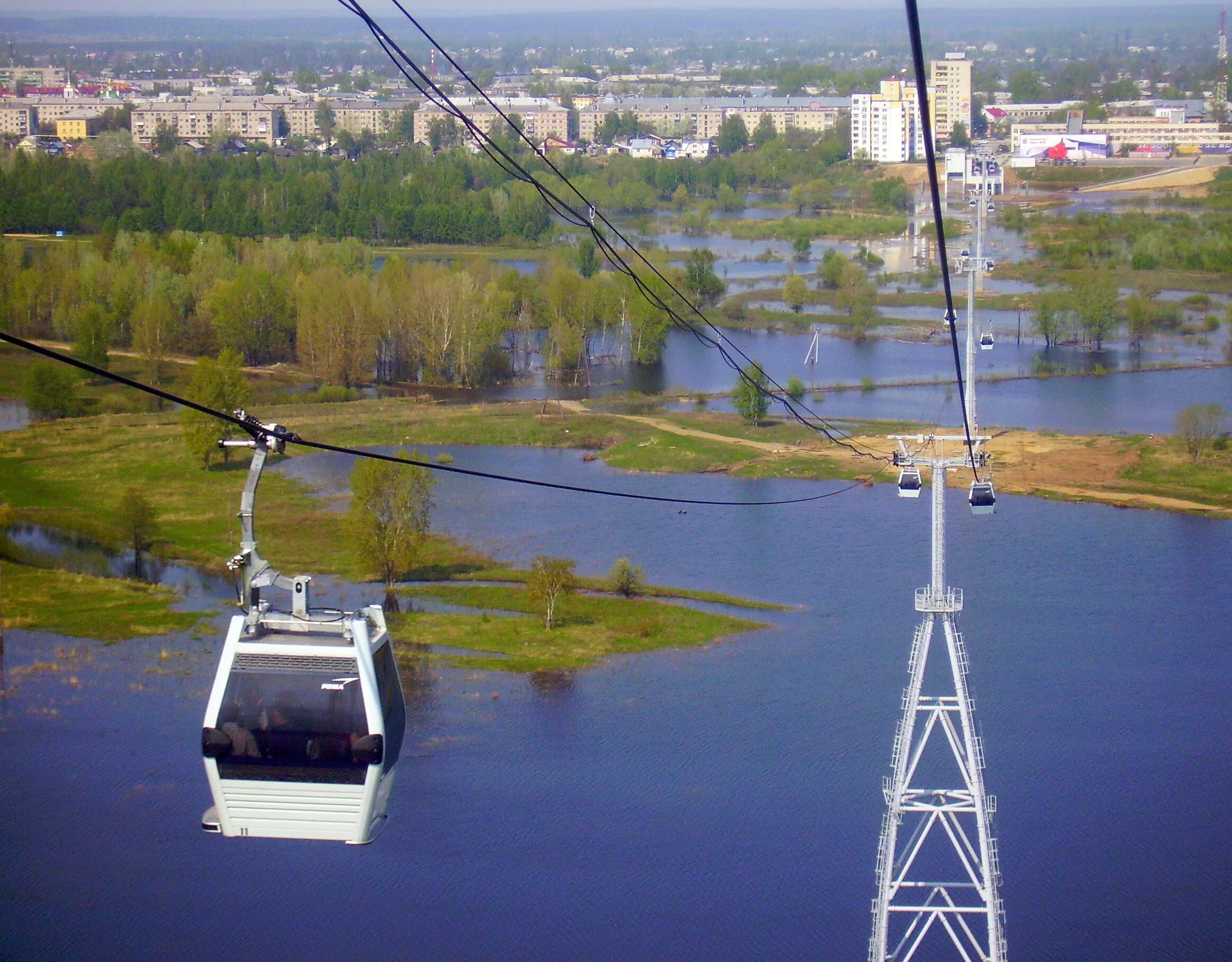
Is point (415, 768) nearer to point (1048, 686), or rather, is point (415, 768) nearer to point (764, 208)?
point (1048, 686)

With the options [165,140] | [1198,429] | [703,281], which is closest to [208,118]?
[165,140]

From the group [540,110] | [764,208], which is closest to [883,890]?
[764,208]

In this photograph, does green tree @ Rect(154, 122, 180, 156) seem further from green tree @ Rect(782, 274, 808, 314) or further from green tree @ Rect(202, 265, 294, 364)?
green tree @ Rect(782, 274, 808, 314)

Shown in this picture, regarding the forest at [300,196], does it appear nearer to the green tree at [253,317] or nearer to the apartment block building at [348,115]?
the apartment block building at [348,115]

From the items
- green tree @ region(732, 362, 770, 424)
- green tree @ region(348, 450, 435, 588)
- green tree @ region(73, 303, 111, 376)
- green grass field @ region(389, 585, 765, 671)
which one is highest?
green tree @ region(73, 303, 111, 376)

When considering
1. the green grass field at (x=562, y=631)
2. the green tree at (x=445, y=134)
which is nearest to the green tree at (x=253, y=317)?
the green grass field at (x=562, y=631)

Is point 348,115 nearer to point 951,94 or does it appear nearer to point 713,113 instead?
point 713,113

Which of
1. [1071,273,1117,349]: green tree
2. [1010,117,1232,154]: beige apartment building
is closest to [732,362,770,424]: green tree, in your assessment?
[1071,273,1117,349]: green tree
